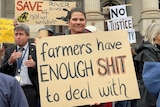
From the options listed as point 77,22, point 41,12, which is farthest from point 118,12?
point 77,22

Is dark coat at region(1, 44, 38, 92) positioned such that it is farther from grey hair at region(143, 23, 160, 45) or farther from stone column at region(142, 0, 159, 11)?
stone column at region(142, 0, 159, 11)

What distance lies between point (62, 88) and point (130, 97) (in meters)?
0.67

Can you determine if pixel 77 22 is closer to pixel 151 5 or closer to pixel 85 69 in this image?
pixel 85 69

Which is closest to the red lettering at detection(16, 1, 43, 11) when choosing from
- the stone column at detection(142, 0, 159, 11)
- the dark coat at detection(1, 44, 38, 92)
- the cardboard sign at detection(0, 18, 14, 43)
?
the cardboard sign at detection(0, 18, 14, 43)

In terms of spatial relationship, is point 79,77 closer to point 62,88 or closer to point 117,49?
point 62,88

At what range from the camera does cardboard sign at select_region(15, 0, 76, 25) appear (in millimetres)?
9672

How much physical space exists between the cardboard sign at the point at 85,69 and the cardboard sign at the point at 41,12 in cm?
565

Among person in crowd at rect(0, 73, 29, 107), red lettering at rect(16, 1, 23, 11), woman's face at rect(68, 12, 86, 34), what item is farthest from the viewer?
red lettering at rect(16, 1, 23, 11)

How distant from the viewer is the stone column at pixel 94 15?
23844 mm

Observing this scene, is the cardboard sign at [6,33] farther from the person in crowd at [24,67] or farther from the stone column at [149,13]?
the stone column at [149,13]

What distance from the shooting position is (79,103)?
3791mm

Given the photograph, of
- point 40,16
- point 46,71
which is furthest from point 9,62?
point 40,16

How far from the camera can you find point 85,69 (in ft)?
12.9

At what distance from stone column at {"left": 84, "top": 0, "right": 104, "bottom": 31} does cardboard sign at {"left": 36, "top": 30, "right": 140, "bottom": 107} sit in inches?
764
